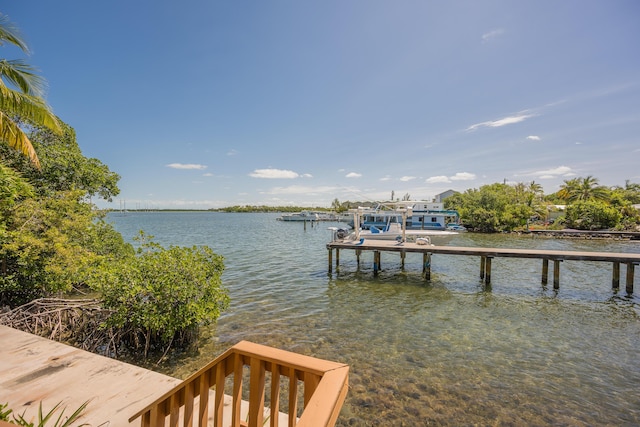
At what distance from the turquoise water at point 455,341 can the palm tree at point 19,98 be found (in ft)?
23.7

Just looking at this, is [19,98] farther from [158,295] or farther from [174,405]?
[174,405]

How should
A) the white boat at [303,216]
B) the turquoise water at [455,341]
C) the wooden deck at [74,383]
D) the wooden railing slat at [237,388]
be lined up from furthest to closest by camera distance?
the white boat at [303,216] → the turquoise water at [455,341] → the wooden deck at [74,383] → the wooden railing slat at [237,388]

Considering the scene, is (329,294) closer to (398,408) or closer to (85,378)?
(398,408)

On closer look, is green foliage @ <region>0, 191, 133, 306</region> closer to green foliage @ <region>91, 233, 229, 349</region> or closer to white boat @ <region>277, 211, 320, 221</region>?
green foliage @ <region>91, 233, 229, 349</region>

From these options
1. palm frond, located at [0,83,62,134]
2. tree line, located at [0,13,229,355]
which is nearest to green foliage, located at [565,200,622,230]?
tree line, located at [0,13,229,355]

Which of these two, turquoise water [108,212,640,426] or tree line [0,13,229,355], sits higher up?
tree line [0,13,229,355]

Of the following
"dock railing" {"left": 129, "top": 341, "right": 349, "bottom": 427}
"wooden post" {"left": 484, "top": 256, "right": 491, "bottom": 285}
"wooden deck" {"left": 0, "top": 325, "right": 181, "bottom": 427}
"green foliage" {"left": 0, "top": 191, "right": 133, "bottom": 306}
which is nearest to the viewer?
"dock railing" {"left": 129, "top": 341, "right": 349, "bottom": 427}

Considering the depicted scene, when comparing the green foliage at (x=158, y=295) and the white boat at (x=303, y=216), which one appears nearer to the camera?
the green foliage at (x=158, y=295)

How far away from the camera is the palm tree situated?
779 cm

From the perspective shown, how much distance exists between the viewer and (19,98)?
8016 mm

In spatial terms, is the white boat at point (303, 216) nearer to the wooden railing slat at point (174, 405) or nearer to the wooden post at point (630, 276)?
the wooden post at point (630, 276)

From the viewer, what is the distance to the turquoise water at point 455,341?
5.79m

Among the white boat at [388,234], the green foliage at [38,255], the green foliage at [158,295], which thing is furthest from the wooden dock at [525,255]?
the green foliage at [38,255]

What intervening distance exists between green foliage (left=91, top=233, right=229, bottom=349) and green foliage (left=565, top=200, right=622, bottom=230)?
50562mm
